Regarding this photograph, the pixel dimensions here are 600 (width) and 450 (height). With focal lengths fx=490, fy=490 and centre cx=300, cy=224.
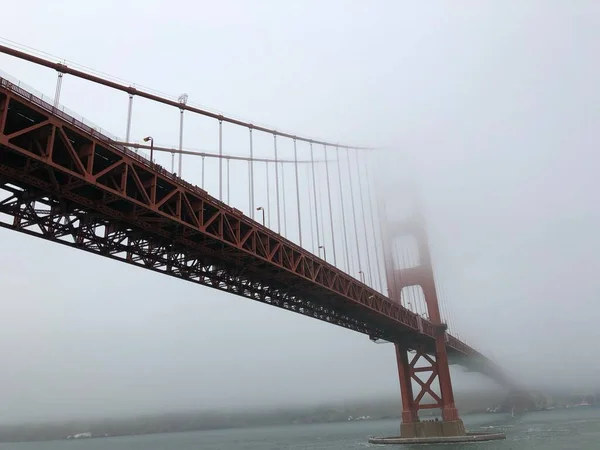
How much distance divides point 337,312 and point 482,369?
66.2 m

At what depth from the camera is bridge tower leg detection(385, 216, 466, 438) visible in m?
50.6

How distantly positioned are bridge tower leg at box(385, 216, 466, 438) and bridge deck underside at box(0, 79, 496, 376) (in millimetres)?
25417

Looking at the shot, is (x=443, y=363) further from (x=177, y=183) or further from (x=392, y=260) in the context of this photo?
(x=177, y=183)

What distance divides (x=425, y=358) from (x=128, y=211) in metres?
43.7

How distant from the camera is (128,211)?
1948 cm

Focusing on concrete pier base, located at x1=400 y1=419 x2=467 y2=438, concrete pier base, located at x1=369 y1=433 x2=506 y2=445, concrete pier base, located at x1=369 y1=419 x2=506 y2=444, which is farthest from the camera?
concrete pier base, located at x1=400 y1=419 x2=467 y2=438

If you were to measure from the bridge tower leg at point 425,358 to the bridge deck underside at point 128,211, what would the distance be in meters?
25.4

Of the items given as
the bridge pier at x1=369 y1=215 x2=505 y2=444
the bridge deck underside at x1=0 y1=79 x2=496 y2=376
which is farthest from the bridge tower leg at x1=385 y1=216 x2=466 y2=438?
the bridge deck underside at x1=0 y1=79 x2=496 y2=376

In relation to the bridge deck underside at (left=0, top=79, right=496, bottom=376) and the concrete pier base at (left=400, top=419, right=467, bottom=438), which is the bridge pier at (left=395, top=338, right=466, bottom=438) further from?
the bridge deck underside at (left=0, top=79, right=496, bottom=376)

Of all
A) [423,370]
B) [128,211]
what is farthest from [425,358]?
[128,211]

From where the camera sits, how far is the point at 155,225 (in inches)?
814

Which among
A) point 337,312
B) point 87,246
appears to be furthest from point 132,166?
point 337,312

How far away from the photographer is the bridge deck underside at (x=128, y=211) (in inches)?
603

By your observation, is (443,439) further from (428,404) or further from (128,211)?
(128,211)
